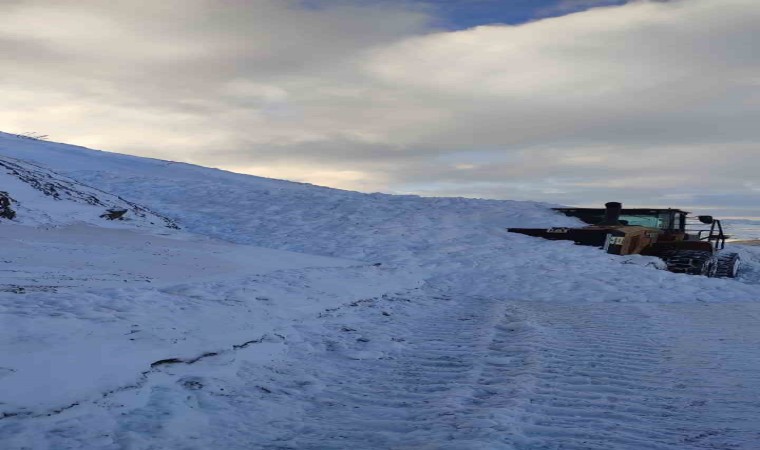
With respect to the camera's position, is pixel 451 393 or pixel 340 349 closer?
pixel 451 393

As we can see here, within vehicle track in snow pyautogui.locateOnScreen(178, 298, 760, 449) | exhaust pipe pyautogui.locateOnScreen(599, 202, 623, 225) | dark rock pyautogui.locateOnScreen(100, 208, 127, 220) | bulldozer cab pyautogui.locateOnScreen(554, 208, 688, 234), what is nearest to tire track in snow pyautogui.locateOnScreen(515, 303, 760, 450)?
vehicle track in snow pyautogui.locateOnScreen(178, 298, 760, 449)

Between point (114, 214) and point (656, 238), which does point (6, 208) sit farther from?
point (656, 238)

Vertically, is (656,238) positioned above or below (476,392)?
above

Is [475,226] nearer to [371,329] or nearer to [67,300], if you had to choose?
[371,329]

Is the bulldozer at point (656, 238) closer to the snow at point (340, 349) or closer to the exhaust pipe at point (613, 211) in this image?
the exhaust pipe at point (613, 211)

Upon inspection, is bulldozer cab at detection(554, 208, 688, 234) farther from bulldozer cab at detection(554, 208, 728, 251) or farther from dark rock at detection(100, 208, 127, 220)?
dark rock at detection(100, 208, 127, 220)

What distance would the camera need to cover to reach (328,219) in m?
20.4

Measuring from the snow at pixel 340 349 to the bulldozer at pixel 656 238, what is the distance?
2.28m

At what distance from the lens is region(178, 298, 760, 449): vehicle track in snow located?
396 cm

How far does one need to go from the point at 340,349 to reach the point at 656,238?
1334 cm

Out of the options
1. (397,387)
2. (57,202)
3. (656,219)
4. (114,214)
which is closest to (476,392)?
(397,387)

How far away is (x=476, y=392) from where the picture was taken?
4.93 meters

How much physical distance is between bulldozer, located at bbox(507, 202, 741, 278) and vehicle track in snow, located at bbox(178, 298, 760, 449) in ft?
26.2

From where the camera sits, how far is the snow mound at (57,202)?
1123 cm
